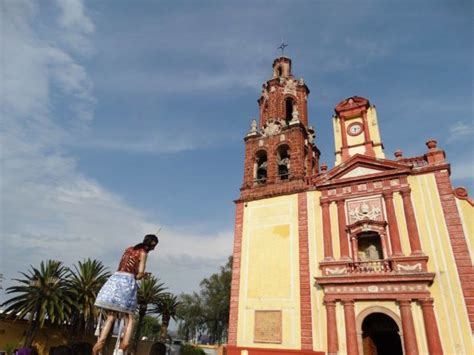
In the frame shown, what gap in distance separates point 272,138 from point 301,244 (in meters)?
7.79

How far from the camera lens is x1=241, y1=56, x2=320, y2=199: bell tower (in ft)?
65.6

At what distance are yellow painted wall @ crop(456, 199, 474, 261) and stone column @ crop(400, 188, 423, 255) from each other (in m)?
1.86

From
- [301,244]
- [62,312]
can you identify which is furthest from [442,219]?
[62,312]

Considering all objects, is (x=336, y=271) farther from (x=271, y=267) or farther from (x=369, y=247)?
(x=271, y=267)

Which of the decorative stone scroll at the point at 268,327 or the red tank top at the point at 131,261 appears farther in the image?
the decorative stone scroll at the point at 268,327

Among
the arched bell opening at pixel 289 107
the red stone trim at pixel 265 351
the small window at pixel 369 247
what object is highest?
the arched bell opening at pixel 289 107

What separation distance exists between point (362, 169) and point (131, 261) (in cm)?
1510

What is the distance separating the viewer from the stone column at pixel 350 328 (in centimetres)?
1405

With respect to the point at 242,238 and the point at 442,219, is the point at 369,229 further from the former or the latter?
the point at 242,238

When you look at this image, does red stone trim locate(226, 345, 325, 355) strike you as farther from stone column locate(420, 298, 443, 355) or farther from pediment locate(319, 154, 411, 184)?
pediment locate(319, 154, 411, 184)

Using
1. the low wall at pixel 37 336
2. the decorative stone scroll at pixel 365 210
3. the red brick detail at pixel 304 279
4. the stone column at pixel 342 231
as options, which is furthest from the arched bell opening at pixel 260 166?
the low wall at pixel 37 336

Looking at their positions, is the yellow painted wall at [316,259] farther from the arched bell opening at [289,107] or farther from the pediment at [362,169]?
the arched bell opening at [289,107]

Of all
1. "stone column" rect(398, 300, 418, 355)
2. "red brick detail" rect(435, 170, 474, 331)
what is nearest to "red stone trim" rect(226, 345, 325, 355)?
"stone column" rect(398, 300, 418, 355)

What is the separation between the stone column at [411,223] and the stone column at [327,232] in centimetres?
362
